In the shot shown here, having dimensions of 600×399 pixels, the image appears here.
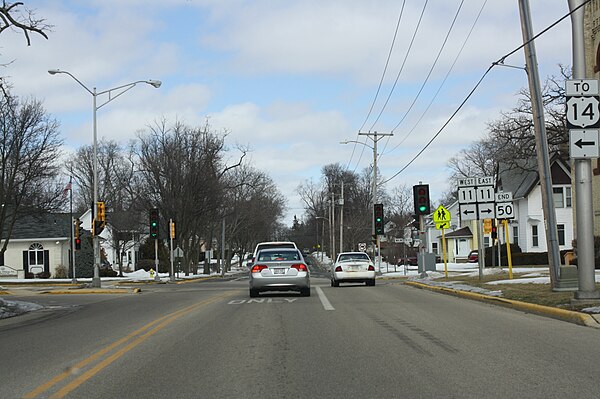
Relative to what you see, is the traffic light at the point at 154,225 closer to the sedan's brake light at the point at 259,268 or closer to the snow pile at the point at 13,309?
the snow pile at the point at 13,309

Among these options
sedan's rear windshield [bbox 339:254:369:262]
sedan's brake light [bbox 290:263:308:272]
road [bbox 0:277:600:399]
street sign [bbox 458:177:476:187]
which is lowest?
road [bbox 0:277:600:399]

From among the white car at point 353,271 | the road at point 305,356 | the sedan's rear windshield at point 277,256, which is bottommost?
the road at point 305,356

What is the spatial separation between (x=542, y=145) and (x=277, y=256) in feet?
28.3

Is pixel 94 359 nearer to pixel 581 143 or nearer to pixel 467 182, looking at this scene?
pixel 581 143

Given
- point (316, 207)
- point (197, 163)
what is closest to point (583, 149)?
point (197, 163)

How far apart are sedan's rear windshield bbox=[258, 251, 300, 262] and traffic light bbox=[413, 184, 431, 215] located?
1161 centimetres

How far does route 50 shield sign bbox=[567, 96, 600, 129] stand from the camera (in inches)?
567

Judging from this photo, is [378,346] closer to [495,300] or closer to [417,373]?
[417,373]

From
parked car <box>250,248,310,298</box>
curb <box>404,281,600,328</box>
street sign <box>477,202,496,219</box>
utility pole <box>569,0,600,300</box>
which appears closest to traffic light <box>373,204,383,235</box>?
street sign <box>477,202,496,219</box>

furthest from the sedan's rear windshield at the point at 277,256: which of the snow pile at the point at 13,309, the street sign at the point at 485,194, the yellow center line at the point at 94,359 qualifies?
the yellow center line at the point at 94,359

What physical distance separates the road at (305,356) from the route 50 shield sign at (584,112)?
4.04 meters

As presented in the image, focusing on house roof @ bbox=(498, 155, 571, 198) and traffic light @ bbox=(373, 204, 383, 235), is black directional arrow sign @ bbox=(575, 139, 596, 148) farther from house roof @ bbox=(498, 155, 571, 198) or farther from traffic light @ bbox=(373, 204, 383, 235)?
house roof @ bbox=(498, 155, 571, 198)

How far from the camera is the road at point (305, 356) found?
7.57m

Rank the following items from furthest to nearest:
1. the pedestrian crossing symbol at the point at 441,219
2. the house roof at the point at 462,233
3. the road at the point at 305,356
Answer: the house roof at the point at 462,233 → the pedestrian crossing symbol at the point at 441,219 → the road at the point at 305,356
